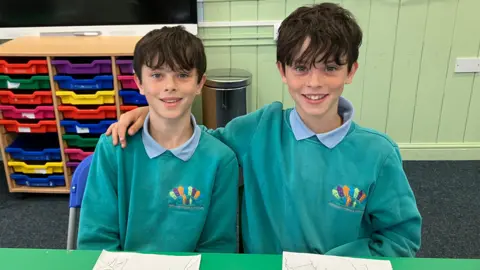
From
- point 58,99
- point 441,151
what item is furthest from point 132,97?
point 441,151

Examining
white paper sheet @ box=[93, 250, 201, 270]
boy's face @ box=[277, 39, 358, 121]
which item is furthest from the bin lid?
white paper sheet @ box=[93, 250, 201, 270]

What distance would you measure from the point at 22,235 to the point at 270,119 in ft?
5.23

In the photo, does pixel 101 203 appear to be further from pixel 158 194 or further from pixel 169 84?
pixel 169 84

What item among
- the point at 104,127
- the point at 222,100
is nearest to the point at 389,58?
the point at 222,100

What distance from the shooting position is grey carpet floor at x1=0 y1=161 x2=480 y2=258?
2.16 metres

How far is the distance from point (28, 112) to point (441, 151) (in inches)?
95.9

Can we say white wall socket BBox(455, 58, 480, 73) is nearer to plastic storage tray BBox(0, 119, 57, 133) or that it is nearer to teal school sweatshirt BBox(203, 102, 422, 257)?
teal school sweatshirt BBox(203, 102, 422, 257)

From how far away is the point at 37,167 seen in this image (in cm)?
253

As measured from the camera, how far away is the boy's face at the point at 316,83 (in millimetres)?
1084

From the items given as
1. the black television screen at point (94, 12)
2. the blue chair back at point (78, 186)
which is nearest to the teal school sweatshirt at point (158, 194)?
the blue chair back at point (78, 186)

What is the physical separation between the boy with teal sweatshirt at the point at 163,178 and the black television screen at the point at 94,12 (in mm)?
1492

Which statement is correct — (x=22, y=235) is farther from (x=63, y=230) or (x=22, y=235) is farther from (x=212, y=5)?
(x=212, y=5)

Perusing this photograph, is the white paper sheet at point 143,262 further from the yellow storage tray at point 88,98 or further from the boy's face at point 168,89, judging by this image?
the yellow storage tray at point 88,98

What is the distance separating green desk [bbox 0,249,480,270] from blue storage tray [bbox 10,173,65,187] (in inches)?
65.3
